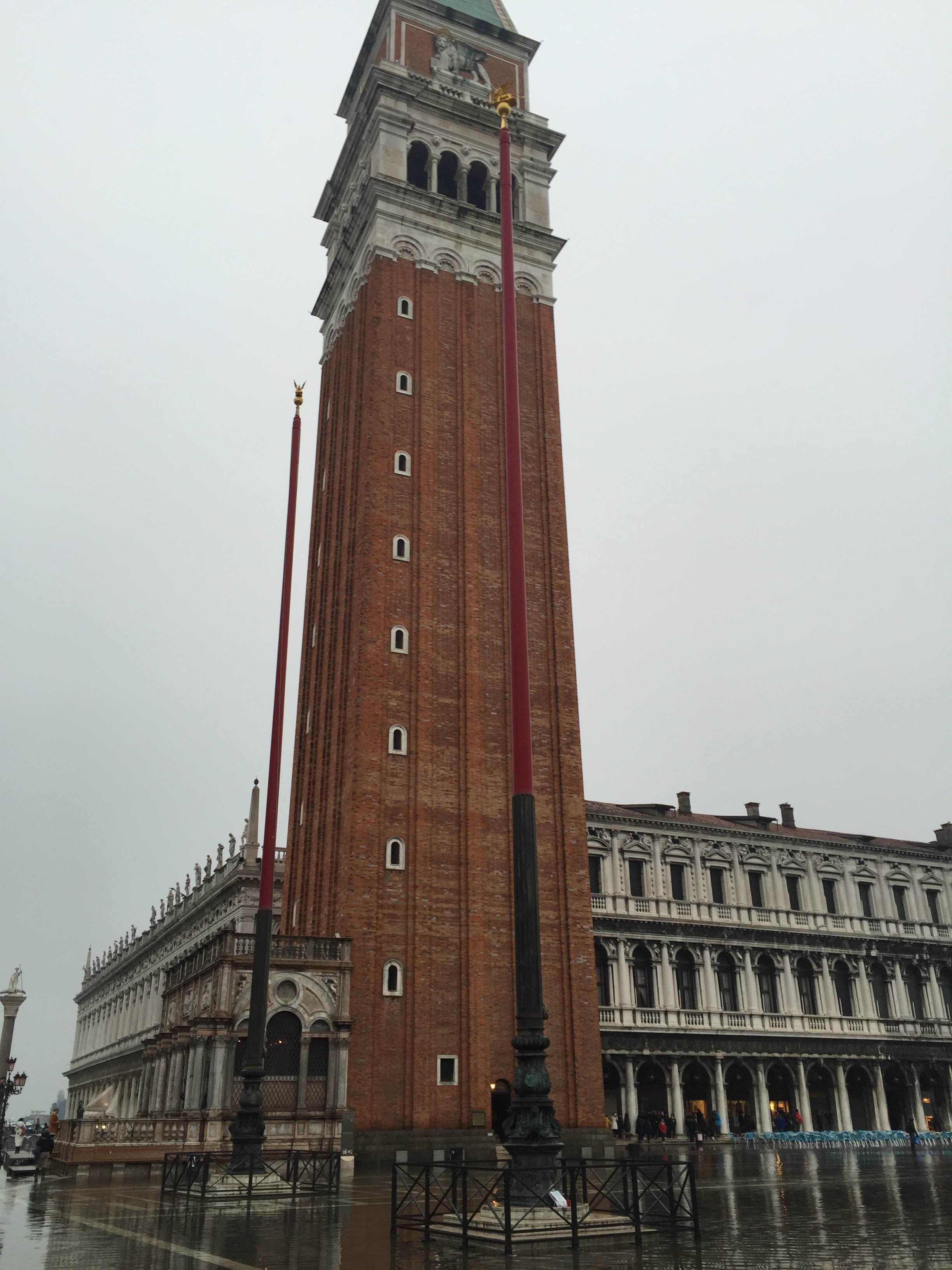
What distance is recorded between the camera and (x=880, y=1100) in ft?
188

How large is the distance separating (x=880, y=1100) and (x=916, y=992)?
293 inches

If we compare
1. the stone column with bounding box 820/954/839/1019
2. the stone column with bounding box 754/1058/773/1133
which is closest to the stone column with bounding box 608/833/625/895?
the stone column with bounding box 754/1058/773/1133

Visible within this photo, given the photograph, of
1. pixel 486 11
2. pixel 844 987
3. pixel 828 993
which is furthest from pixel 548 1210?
pixel 486 11

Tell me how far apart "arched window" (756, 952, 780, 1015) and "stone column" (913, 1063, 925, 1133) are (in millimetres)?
9370

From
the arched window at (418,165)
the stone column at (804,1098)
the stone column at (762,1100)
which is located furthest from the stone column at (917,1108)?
the arched window at (418,165)

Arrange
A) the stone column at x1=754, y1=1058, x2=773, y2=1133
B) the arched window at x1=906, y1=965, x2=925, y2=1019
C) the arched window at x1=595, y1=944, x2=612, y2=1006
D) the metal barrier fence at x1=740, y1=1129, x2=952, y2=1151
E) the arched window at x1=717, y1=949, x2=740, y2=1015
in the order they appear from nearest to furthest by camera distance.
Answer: the metal barrier fence at x1=740, y1=1129, x2=952, y2=1151, the arched window at x1=595, y1=944, x2=612, y2=1006, the stone column at x1=754, y1=1058, x2=773, y2=1133, the arched window at x1=717, y1=949, x2=740, y2=1015, the arched window at x1=906, y1=965, x2=925, y2=1019

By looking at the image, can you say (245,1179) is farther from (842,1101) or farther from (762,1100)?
(842,1101)

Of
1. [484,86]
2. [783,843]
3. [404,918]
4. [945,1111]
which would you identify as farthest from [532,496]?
[945,1111]

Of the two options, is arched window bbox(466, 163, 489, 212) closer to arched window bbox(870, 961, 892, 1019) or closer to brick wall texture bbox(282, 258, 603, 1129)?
brick wall texture bbox(282, 258, 603, 1129)

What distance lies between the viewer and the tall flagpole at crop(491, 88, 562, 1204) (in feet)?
50.6

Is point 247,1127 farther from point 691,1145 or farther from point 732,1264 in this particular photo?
point 691,1145

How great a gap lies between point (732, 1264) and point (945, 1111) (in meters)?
55.7

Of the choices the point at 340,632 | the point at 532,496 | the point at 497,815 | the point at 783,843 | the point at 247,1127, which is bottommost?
the point at 247,1127

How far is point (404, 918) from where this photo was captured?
37.3 m
